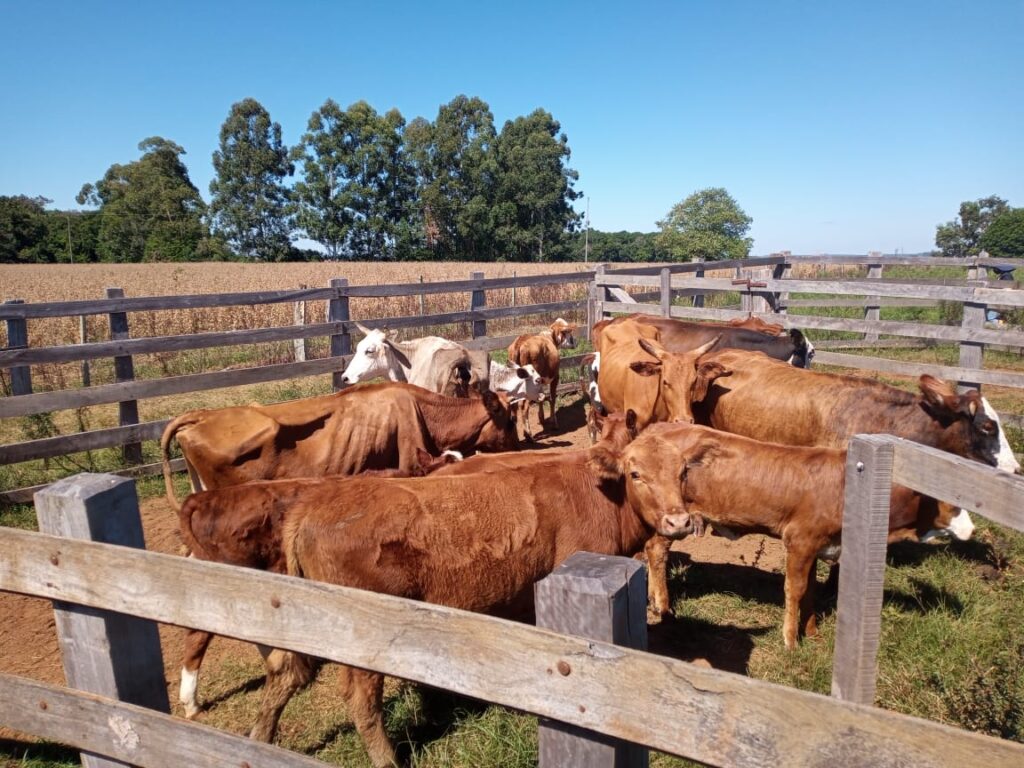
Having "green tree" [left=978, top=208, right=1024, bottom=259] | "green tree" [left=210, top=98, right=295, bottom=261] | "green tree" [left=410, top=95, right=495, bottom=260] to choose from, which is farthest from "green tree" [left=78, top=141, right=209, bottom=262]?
"green tree" [left=978, top=208, right=1024, bottom=259]

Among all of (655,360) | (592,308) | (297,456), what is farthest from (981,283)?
(297,456)

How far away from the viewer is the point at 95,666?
2.21 metres

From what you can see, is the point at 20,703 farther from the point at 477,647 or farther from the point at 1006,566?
the point at 1006,566

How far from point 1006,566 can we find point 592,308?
8.82 meters

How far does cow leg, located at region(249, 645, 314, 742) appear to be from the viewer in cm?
348

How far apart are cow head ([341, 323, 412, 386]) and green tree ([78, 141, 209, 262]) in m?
56.6

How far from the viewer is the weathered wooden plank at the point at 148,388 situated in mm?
6867

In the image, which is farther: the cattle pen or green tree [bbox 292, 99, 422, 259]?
green tree [bbox 292, 99, 422, 259]

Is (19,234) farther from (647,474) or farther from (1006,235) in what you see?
(1006,235)

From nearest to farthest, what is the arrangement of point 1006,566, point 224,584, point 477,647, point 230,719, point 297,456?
point 477,647 < point 224,584 < point 230,719 < point 1006,566 < point 297,456

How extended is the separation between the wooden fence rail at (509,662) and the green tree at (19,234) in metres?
74.0

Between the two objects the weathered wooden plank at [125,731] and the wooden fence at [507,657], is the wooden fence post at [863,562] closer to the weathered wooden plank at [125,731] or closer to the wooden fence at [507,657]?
the wooden fence at [507,657]

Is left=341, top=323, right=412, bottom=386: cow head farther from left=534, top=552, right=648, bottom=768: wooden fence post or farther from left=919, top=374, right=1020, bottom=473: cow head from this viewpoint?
left=534, top=552, right=648, bottom=768: wooden fence post

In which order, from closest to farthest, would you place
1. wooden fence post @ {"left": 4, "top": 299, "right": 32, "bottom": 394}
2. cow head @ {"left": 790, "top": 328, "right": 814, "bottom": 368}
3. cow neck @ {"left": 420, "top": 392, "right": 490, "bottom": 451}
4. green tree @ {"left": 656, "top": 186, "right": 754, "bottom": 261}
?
1. cow neck @ {"left": 420, "top": 392, "right": 490, "bottom": 451}
2. wooden fence post @ {"left": 4, "top": 299, "right": 32, "bottom": 394}
3. cow head @ {"left": 790, "top": 328, "right": 814, "bottom": 368}
4. green tree @ {"left": 656, "top": 186, "right": 754, "bottom": 261}
